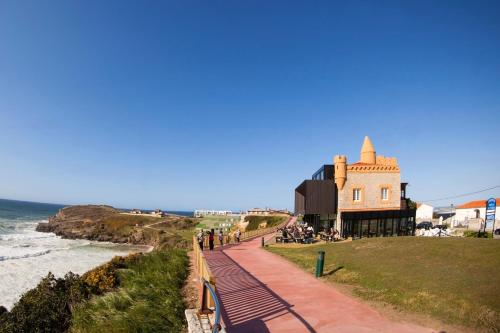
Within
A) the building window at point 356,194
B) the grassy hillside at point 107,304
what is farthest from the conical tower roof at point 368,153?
the grassy hillside at point 107,304

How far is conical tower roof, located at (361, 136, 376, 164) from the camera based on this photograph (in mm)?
35844

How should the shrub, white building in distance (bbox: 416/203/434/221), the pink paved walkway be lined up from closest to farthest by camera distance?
the pink paved walkway, the shrub, white building in distance (bbox: 416/203/434/221)

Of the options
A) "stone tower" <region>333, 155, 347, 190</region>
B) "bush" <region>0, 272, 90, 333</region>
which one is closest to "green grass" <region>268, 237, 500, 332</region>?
"bush" <region>0, 272, 90, 333</region>

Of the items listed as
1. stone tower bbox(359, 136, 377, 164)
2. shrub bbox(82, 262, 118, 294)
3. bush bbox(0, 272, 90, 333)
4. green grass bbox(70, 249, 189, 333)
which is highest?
stone tower bbox(359, 136, 377, 164)

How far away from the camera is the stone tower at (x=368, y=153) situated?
35844 mm

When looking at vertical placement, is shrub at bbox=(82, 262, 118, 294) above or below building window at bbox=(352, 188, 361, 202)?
below

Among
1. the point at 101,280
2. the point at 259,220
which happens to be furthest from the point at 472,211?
the point at 101,280

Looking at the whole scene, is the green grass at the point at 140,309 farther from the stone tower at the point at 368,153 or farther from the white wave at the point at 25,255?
the white wave at the point at 25,255

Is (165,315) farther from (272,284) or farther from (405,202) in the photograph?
(405,202)

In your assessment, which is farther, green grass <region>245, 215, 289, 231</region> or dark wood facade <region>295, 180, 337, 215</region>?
green grass <region>245, 215, 289, 231</region>

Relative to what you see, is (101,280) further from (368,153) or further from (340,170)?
(368,153)

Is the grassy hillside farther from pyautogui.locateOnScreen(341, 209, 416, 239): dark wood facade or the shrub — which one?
pyautogui.locateOnScreen(341, 209, 416, 239): dark wood facade

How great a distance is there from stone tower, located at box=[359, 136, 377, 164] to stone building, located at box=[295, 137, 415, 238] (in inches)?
173

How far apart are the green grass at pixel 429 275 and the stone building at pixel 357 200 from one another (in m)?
10.8
